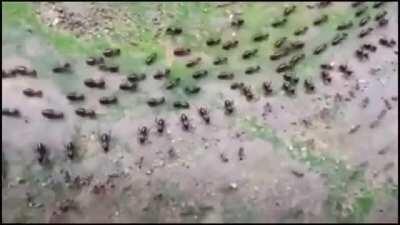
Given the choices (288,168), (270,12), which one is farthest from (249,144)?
(270,12)

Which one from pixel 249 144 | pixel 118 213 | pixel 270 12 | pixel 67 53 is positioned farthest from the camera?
pixel 270 12

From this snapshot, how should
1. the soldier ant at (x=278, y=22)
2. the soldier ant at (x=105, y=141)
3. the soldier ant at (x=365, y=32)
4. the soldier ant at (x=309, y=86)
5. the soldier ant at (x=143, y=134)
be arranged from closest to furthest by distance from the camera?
the soldier ant at (x=105, y=141), the soldier ant at (x=143, y=134), the soldier ant at (x=309, y=86), the soldier ant at (x=365, y=32), the soldier ant at (x=278, y=22)

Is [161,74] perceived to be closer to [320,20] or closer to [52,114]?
[52,114]

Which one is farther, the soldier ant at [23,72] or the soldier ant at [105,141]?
the soldier ant at [23,72]

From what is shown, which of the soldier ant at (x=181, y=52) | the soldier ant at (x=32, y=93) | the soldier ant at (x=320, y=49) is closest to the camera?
the soldier ant at (x=32, y=93)

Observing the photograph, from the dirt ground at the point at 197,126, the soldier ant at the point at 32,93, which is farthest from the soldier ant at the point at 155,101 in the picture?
the soldier ant at the point at 32,93

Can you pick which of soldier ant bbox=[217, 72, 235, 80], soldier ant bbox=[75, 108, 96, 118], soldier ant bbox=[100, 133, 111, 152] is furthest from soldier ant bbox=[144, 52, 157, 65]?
soldier ant bbox=[100, 133, 111, 152]

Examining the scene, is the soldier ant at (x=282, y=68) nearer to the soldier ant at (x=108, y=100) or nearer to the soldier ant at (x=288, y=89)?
the soldier ant at (x=288, y=89)

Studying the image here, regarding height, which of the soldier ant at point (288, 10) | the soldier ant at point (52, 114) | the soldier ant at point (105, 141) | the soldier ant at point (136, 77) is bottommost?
the soldier ant at point (105, 141)

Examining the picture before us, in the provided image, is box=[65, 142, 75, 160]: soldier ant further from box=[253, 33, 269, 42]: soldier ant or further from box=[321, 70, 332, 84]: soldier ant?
box=[321, 70, 332, 84]: soldier ant

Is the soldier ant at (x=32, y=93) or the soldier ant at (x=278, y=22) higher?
the soldier ant at (x=278, y=22)

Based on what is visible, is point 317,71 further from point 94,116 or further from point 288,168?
point 94,116
